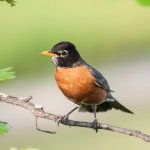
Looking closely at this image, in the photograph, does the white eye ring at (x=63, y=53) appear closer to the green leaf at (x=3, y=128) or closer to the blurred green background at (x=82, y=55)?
the green leaf at (x=3, y=128)

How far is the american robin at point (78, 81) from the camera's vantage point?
5.98 m

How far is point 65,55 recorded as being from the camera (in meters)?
6.28

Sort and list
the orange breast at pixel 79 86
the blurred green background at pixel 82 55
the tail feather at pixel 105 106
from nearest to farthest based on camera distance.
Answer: the orange breast at pixel 79 86, the tail feather at pixel 105 106, the blurred green background at pixel 82 55

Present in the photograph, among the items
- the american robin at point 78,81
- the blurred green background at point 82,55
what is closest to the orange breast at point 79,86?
the american robin at point 78,81

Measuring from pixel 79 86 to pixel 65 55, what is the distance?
0.33m

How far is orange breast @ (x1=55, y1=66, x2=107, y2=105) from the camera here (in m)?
5.94

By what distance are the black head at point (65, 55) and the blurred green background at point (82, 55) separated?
4.66 meters

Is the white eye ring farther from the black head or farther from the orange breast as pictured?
the orange breast

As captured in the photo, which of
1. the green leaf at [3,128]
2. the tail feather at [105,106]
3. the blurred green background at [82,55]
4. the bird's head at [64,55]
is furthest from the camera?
the blurred green background at [82,55]

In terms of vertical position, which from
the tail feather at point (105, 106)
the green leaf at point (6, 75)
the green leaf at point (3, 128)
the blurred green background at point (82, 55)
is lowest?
the green leaf at point (3, 128)

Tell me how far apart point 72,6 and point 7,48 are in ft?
12.5

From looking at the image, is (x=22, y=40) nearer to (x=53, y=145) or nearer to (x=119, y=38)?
(x=119, y=38)

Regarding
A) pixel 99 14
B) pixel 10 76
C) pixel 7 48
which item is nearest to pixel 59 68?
pixel 10 76

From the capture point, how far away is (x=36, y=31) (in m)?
19.3
